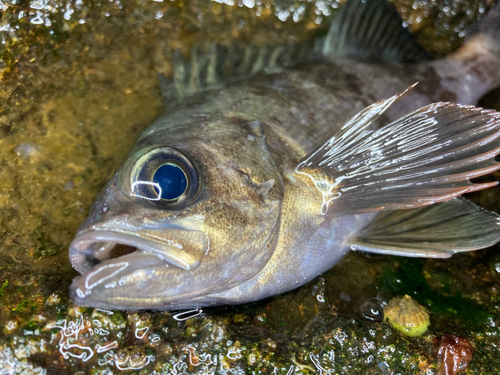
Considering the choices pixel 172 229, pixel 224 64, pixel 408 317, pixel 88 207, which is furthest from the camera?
pixel 224 64

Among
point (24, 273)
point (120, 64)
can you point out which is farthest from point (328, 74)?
point (24, 273)

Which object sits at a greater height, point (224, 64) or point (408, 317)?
point (224, 64)

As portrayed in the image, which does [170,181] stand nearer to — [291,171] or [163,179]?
[163,179]

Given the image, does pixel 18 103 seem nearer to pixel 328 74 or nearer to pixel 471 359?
pixel 328 74

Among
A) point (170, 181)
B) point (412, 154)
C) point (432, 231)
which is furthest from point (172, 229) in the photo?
point (432, 231)

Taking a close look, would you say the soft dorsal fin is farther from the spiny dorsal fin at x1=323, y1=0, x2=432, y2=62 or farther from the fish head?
the fish head

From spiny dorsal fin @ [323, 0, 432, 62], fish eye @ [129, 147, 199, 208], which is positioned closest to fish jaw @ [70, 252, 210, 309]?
fish eye @ [129, 147, 199, 208]
